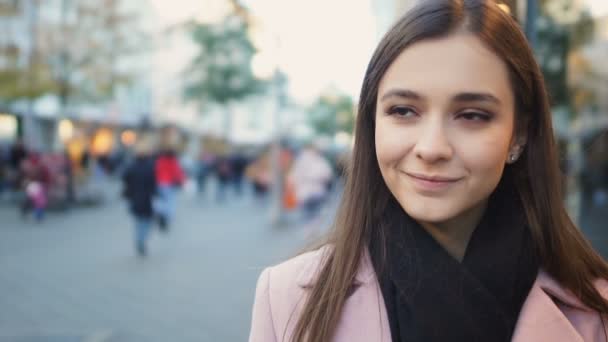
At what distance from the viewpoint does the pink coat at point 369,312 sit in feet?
4.79

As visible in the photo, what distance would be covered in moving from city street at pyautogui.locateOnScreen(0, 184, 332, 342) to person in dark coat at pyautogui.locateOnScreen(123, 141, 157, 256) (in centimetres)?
43

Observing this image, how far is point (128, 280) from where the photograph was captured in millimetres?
7375

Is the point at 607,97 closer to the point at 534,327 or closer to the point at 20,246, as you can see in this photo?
the point at 534,327

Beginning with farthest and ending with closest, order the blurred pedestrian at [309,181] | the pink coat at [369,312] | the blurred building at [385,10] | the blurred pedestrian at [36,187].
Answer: the blurred pedestrian at [36,187]
the blurred pedestrian at [309,181]
the blurred building at [385,10]
the pink coat at [369,312]

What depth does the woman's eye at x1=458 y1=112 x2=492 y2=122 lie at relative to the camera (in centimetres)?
139

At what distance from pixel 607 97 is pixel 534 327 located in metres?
3.47

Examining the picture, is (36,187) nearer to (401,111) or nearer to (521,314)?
(401,111)

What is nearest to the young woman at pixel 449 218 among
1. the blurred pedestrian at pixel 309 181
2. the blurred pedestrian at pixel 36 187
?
the blurred pedestrian at pixel 309 181

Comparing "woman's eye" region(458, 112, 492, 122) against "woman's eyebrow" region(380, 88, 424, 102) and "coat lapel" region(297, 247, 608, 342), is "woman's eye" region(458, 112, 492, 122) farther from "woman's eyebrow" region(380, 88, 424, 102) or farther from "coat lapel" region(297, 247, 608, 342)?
"coat lapel" region(297, 247, 608, 342)

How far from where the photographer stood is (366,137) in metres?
1.64

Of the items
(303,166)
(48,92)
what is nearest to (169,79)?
(48,92)

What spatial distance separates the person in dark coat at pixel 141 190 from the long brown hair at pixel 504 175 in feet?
25.5

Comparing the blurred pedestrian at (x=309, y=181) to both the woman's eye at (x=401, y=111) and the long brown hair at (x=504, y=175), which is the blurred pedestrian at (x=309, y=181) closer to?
the long brown hair at (x=504, y=175)

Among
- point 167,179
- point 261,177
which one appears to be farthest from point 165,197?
point 261,177
